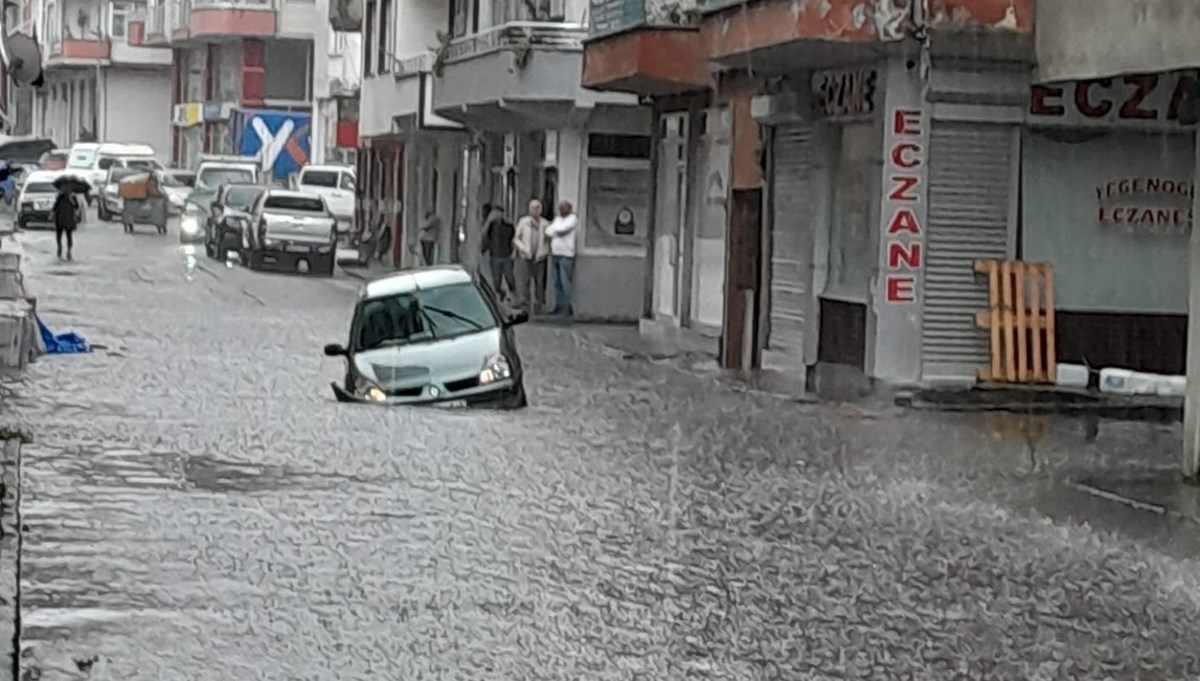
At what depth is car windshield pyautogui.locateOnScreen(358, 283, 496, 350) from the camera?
21.6m

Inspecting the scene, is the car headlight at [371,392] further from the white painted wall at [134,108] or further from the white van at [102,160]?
the white painted wall at [134,108]

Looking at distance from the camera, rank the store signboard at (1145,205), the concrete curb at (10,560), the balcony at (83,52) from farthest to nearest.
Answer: the balcony at (83,52)
the store signboard at (1145,205)
the concrete curb at (10,560)

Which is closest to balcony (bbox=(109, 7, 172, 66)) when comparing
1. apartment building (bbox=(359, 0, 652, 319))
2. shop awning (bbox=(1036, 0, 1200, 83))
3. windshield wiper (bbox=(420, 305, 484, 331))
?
apartment building (bbox=(359, 0, 652, 319))

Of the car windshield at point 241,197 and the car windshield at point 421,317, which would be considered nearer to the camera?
the car windshield at point 421,317

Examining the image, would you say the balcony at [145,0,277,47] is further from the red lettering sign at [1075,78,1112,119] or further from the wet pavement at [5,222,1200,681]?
the red lettering sign at [1075,78,1112,119]

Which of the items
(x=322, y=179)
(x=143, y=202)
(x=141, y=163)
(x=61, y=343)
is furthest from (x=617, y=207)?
(x=141, y=163)

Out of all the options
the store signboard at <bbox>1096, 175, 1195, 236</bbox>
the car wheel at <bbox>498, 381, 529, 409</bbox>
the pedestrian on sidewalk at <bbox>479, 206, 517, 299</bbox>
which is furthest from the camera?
the pedestrian on sidewalk at <bbox>479, 206, 517, 299</bbox>

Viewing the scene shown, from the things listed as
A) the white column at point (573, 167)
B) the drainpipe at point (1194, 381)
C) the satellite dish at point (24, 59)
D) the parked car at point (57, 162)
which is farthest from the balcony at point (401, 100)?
the drainpipe at point (1194, 381)

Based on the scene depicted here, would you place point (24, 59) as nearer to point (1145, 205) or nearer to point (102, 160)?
point (1145, 205)

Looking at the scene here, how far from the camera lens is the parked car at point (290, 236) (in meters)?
49.9

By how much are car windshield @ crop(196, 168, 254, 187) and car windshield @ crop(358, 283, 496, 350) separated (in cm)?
4334

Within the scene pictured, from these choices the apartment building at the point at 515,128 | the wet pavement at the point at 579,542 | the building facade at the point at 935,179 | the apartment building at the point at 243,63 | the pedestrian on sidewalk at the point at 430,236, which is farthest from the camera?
the apartment building at the point at 243,63

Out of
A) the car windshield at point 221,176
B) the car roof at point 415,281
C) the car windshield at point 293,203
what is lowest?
the car roof at point 415,281

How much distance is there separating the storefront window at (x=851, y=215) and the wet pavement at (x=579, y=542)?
2.50m
